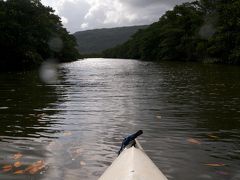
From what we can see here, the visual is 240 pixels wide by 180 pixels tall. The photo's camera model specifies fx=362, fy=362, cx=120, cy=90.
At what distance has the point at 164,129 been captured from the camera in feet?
33.3

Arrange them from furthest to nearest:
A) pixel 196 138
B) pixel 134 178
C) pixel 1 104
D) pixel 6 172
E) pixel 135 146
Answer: pixel 1 104 → pixel 196 138 → pixel 6 172 → pixel 135 146 → pixel 134 178

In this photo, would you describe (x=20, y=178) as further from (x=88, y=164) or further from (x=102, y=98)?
(x=102, y=98)

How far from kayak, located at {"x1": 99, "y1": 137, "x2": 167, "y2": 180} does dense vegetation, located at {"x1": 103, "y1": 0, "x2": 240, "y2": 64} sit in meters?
50.5

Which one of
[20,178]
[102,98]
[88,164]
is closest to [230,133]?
[88,164]

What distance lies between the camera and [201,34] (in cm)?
7950

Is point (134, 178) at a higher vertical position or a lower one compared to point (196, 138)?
higher

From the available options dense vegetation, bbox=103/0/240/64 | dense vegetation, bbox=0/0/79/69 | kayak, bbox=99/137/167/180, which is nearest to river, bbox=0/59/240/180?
kayak, bbox=99/137/167/180

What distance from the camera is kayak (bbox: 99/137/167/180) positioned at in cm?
456

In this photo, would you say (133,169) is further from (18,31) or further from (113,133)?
(18,31)


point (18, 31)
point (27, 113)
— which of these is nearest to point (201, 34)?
point (18, 31)

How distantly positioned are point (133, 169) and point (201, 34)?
7796 cm

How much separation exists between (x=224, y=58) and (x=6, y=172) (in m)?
60.3

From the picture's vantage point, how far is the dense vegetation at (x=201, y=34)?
59.0 meters

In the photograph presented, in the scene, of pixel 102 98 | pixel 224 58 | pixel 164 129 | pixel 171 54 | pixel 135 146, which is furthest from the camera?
pixel 171 54
